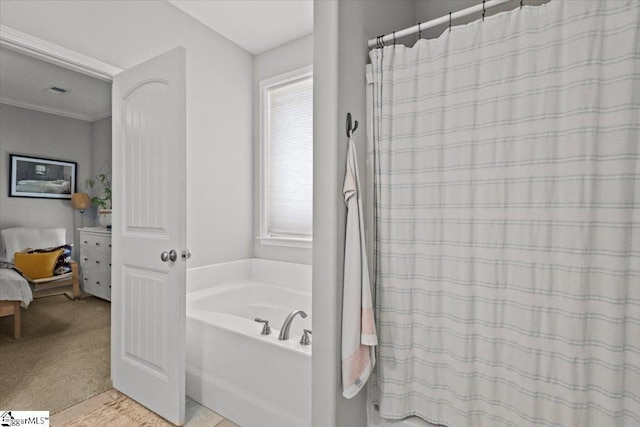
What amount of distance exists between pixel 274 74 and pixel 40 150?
380cm

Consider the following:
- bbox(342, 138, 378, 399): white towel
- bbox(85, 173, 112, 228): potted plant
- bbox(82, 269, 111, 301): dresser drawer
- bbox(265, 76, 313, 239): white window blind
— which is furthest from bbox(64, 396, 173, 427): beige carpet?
bbox(85, 173, 112, 228): potted plant

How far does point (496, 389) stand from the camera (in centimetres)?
134

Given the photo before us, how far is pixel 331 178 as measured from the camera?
1.47 meters

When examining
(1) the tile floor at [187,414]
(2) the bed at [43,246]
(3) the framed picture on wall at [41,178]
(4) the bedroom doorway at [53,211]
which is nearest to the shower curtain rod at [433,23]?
(4) the bedroom doorway at [53,211]

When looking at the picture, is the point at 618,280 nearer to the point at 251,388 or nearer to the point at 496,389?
the point at 496,389

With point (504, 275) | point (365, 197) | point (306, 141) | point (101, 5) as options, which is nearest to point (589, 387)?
point (504, 275)

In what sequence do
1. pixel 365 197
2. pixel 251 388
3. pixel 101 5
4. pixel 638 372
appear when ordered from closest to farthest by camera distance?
pixel 638 372 → pixel 365 197 → pixel 251 388 → pixel 101 5

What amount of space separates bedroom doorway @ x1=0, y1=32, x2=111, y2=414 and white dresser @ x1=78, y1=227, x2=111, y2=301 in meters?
0.15

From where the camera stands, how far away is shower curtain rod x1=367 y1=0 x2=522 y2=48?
4.35ft

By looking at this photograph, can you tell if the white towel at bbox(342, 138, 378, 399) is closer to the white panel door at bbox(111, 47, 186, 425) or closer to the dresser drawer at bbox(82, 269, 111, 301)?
the white panel door at bbox(111, 47, 186, 425)

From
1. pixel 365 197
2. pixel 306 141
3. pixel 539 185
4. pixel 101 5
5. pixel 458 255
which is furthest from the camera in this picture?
pixel 306 141

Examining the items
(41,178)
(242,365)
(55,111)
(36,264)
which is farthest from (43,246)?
(242,365)

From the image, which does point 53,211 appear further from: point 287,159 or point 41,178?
point 287,159

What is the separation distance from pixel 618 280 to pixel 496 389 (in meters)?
0.58
